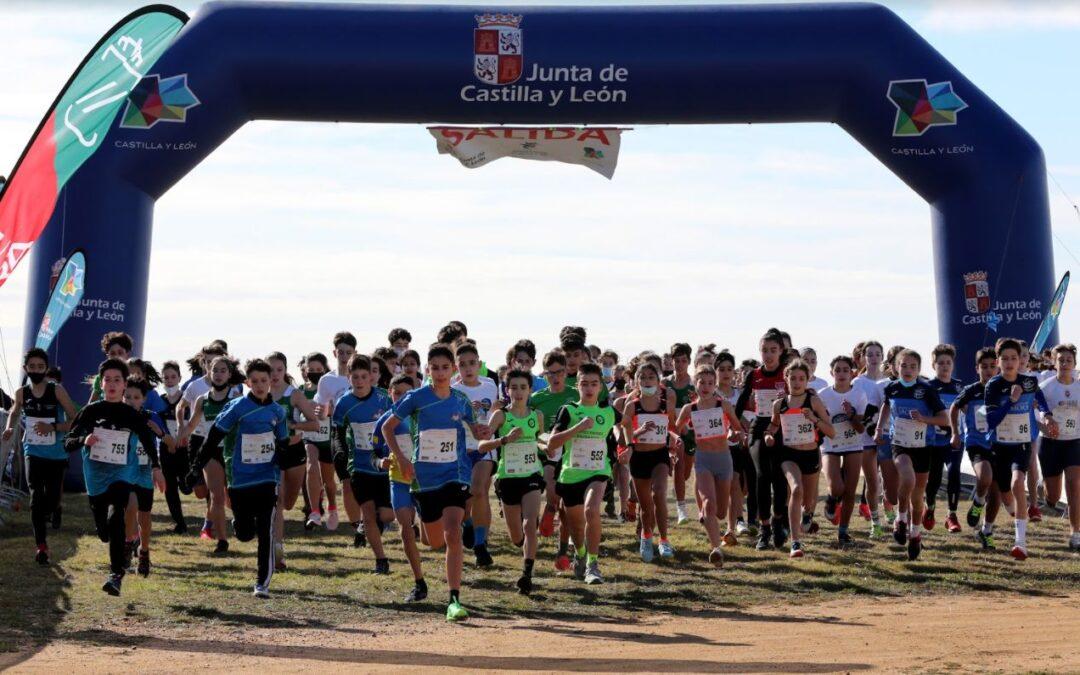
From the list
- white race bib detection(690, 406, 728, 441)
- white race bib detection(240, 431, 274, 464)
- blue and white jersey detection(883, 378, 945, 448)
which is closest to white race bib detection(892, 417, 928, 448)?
blue and white jersey detection(883, 378, 945, 448)

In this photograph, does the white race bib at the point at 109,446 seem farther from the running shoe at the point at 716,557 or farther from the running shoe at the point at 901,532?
the running shoe at the point at 901,532

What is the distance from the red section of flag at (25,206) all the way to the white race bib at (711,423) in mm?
5489

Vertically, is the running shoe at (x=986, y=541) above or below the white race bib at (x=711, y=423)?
below

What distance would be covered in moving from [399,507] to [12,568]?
3.52 m

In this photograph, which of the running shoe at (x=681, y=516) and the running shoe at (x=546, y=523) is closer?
the running shoe at (x=546, y=523)

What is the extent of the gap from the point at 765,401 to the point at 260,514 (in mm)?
4628

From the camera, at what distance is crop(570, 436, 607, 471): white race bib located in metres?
10.5

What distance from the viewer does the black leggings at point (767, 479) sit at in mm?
12102

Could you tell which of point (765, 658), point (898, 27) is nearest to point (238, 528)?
point (765, 658)

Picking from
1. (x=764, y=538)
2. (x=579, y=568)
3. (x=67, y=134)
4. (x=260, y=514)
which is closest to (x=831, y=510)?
(x=764, y=538)

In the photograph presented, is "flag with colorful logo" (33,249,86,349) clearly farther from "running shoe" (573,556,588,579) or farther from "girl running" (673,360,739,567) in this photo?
"girl running" (673,360,739,567)

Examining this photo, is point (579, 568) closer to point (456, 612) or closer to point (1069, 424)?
point (456, 612)

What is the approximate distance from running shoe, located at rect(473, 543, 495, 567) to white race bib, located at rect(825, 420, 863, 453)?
3.26 m

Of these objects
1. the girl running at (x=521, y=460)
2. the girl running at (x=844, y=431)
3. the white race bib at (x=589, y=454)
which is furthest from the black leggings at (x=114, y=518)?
the girl running at (x=844, y=431)
